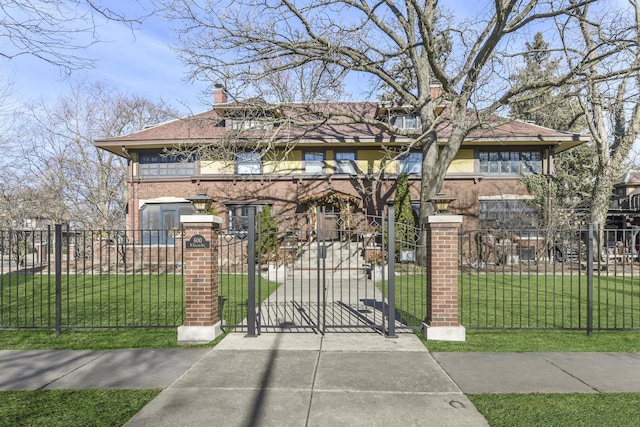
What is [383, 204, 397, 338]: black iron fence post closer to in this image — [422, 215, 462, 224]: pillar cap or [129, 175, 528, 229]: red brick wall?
[422, 215, 462, 224]: pillar cap

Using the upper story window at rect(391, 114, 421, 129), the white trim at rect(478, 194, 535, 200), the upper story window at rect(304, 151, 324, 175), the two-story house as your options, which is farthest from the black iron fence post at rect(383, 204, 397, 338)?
the upper story window at rect(391, 114, 421, 129)

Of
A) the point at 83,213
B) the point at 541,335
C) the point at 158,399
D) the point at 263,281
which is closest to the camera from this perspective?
the point at 158,399

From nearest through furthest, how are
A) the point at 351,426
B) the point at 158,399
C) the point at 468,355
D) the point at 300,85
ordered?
the point at 351,426
the point at 158,399
the point at 468,355
the point at 300,85

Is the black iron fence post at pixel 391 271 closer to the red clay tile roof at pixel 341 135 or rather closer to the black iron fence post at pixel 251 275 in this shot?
the black iron fence post at pixel 251 275

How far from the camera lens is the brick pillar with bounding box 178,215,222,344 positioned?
662cm

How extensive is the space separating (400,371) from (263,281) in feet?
32.5

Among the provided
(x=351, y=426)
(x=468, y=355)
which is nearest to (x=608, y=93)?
(x=468, y=355)

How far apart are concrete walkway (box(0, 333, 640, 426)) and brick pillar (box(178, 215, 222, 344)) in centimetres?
47

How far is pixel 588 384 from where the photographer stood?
187 inches

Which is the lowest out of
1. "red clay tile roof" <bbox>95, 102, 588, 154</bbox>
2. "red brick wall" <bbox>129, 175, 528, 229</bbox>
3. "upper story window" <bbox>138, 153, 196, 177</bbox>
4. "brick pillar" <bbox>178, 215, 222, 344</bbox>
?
"brick pillar" <bbox>178, 215, 222, 344</bbox>

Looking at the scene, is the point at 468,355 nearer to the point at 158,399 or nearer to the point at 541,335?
the point at 541,335

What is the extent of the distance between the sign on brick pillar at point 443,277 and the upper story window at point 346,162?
50.8 feet

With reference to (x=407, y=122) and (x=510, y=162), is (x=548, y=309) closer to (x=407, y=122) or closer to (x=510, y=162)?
(x=510, y=162)

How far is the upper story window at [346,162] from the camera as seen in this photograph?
21984 mm
